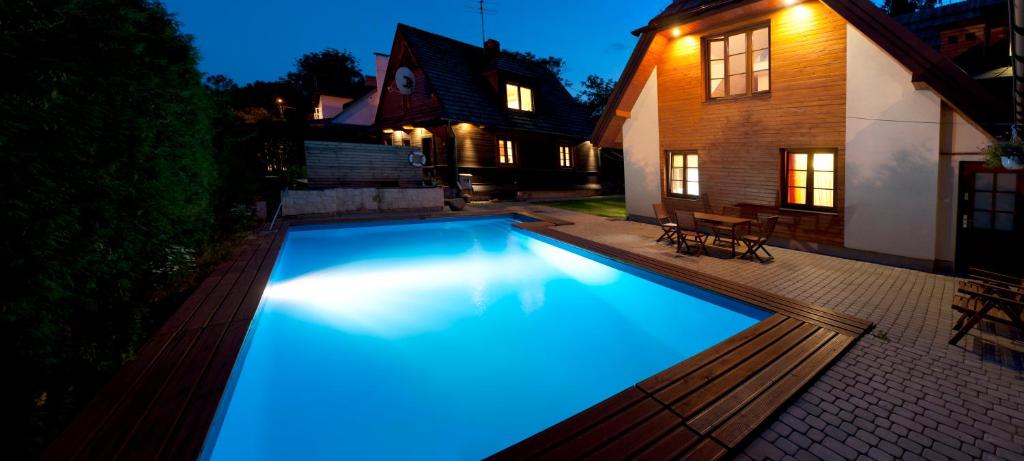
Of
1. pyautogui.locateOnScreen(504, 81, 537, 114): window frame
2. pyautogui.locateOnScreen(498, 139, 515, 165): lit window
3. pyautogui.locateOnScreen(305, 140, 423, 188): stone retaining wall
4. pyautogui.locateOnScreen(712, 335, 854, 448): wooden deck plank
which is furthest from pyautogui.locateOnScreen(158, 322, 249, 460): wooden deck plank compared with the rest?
pyautogui.locateOnScreen(504, 81, 537, 114): window frame

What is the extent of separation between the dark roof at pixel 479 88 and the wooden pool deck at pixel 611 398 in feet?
51.0

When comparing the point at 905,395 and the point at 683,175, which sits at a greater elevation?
the point at 683,175

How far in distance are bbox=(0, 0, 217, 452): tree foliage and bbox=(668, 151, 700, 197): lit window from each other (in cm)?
1094

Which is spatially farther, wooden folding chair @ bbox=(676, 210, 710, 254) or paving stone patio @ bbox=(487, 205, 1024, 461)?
wooden folding chair @ bbox=(676, 210, 710, 254)

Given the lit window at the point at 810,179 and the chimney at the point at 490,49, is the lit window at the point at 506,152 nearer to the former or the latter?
the chimney at the point at 490,49

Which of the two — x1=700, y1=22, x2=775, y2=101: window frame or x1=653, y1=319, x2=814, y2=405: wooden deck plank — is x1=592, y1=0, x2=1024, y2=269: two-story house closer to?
x1=700, y1=22, x2=775, y2=101: window frame

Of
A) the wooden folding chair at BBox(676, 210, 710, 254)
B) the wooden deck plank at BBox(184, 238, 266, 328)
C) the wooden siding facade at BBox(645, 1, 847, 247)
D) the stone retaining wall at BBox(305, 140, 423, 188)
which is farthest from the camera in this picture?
the stone retaining wall at BBox(305, 140, 423, 188)

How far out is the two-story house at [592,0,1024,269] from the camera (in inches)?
260

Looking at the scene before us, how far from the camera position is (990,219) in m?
6.50

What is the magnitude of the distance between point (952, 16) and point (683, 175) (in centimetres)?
603

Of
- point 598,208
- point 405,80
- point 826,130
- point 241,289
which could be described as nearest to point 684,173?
point 826,130

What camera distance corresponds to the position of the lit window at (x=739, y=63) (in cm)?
938

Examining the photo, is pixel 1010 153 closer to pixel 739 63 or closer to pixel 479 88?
pixel 739 63

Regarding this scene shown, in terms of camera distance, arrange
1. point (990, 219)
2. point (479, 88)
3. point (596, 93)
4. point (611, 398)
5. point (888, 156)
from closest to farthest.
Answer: point (611, 398), point (990, 219), point (888, 156), point (479, 88), point (596, 93)
